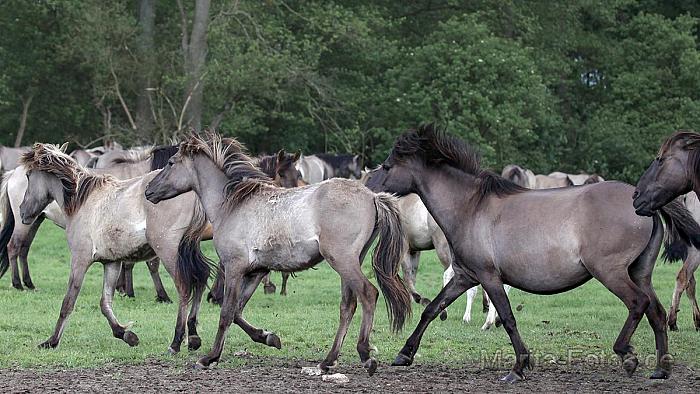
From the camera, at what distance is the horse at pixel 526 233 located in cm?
858

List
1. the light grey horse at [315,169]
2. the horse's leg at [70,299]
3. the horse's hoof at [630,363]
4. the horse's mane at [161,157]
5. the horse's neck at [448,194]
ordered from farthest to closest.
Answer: the light grey horse at [315,169], the horse's mane at [161,157], the horse's leg at [70,299], the horse's neck at [448,194], the horse's hoof at [630,363]

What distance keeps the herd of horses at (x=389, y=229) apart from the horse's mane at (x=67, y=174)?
0.03m

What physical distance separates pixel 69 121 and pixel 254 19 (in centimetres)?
808

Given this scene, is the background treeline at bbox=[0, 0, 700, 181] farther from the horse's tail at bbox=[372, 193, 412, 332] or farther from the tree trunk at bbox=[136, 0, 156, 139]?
the horse's tail at bbox=[372, 193, 412, 332]

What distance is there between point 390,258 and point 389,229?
25cm

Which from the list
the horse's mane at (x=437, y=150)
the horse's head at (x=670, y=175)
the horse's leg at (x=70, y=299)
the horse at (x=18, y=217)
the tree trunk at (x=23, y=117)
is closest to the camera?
the horse's head at (x=670, y=175)

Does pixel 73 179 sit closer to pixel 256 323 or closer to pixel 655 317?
pixel 256 323

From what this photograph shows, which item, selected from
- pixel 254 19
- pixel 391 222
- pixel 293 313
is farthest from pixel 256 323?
pixel 254 19

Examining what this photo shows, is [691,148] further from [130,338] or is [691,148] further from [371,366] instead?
[130,338]

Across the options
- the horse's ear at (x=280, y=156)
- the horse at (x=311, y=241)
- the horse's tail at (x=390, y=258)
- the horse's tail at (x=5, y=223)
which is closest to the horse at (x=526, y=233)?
the horse's tail at (x=390, y=258)

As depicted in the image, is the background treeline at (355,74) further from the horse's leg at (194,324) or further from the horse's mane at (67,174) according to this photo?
the horse's leg at (194,324)

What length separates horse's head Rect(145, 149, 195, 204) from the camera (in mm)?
9984

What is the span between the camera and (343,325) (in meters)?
8.99

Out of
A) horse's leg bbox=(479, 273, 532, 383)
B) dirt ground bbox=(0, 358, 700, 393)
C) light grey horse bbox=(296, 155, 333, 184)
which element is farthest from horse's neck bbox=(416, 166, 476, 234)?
light grey horse bbox=(296, 155, 333, 184)
